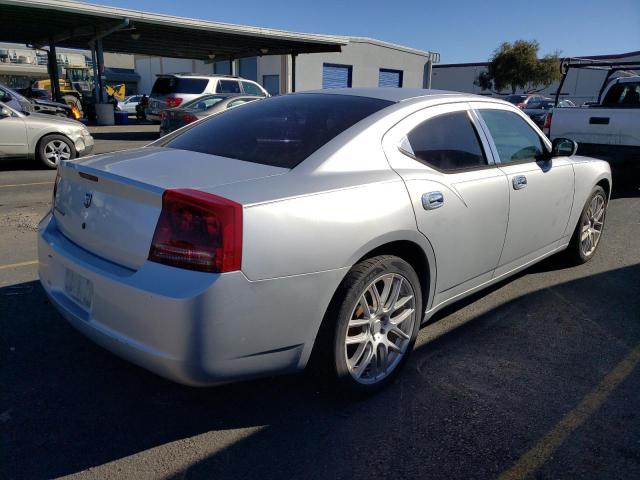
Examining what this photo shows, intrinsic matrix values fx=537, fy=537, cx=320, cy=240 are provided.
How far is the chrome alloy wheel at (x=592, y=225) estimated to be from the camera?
4.93 meters

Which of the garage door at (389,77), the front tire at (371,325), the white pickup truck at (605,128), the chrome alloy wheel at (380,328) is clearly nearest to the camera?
the front tire at (371,325)

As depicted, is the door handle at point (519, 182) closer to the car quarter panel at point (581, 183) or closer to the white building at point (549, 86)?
the car quarter panel at point (581, 183)

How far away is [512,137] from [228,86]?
1509 cm

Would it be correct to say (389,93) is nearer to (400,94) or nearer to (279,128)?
(400,94)

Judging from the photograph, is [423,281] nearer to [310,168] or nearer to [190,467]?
[310,168]

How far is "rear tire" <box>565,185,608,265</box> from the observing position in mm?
4812

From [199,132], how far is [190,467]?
1981 mm

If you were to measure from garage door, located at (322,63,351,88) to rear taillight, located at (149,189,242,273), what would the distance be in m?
33.5

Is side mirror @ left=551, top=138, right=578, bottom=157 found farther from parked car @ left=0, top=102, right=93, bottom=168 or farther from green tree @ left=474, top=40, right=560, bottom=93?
green tree @ left=474, top=40, right=560, bottom=93

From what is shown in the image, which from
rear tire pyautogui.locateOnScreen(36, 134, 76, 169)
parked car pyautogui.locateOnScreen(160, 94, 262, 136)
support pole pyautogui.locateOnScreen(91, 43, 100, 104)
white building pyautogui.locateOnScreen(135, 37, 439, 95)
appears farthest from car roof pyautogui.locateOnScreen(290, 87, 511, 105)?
white building pyautogui.locateOnScreen(135, 37, 439, 95)

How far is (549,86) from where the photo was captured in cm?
4984

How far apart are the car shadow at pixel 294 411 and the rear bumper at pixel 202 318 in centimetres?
Answer: 39

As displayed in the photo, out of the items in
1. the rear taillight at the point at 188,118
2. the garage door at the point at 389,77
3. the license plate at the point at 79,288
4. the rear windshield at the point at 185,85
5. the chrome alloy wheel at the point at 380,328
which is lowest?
the chrome alloy wheel at the point at 380,328

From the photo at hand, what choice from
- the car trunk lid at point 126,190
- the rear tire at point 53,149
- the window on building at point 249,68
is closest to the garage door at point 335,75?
the window on building at point 249,68
